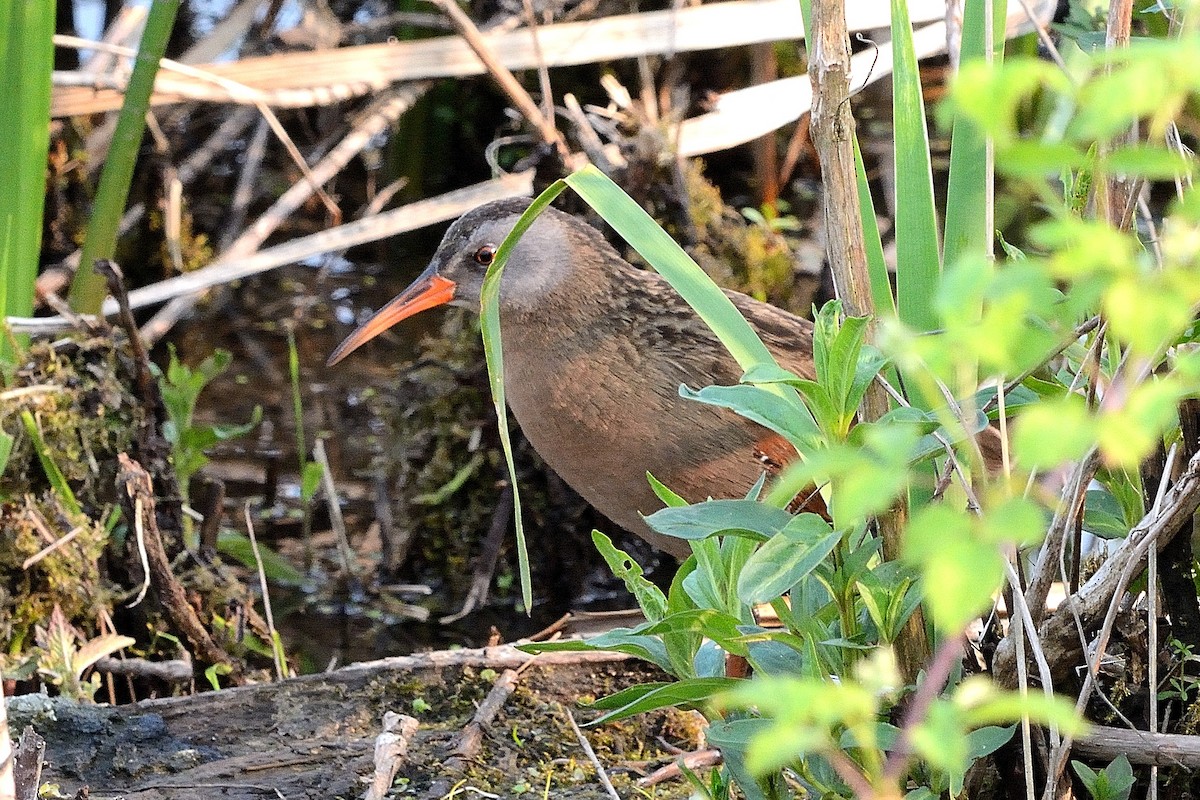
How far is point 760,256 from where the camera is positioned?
3750 mm

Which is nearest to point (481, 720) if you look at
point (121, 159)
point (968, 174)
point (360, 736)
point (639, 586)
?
point (360, 736)

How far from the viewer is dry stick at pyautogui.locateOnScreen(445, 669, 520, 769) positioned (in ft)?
6.48

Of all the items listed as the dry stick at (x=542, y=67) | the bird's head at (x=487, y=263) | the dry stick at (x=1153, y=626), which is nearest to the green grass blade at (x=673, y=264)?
the dry stick at (x=1153, y=626)

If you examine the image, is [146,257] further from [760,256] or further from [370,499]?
[760,256]

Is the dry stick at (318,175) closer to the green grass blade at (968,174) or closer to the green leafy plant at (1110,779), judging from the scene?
the green grass blade at (968,174)

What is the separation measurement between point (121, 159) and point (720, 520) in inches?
81.6

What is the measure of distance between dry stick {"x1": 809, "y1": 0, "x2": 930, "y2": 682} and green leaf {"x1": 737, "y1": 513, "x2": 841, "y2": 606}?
0.21 metres

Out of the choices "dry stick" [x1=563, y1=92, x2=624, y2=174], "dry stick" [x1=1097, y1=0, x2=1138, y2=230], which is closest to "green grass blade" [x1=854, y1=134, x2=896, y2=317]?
"dry stick" [x1=1097, y1=0, x2=1138, y2=230]

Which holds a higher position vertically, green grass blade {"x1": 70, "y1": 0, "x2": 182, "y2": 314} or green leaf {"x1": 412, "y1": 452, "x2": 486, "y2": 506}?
green grass blade {"x1": 70, "y1": 0, "x2": 182, "y2": 314}

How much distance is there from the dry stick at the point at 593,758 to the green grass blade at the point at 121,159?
1420 millimetres

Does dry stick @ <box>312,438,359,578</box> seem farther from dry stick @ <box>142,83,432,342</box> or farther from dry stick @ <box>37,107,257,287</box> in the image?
dry stick @ <box>37,107,257,287</box>

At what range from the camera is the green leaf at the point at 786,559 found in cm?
122

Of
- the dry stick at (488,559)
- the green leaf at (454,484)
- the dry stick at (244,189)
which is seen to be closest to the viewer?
the dry stick at (488,559)

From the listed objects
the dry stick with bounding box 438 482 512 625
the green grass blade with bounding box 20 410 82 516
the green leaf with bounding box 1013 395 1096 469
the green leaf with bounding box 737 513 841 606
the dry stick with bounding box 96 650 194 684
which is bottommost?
the dry stick with bounding box 438 482 512 625
